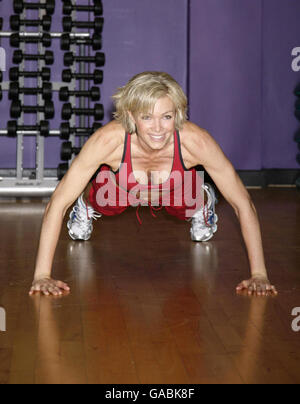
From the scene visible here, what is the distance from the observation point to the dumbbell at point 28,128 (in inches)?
182

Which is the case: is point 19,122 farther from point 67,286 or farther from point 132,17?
point 67,286

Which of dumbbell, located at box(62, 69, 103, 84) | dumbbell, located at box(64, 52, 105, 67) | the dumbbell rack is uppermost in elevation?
dumbbell, located at box(64, 52, 105, 67)

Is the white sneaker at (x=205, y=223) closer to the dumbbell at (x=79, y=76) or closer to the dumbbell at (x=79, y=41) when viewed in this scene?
the dumbbell at (x=79, y=76)

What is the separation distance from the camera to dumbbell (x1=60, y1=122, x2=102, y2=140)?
4.65 metres

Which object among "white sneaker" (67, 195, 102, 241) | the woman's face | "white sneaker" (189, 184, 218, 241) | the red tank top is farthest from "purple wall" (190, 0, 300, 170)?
the woman's face

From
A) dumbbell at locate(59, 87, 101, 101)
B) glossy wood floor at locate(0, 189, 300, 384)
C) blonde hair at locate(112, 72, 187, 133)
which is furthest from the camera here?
dumbbell at locate(59, 87, 101, 101)

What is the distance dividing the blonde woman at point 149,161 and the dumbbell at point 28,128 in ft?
7.31

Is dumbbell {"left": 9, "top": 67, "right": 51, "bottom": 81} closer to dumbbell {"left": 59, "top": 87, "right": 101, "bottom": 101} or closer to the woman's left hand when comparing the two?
dumbbell {"left": 59, "top": 87, "right": 101, "bottom": 101}

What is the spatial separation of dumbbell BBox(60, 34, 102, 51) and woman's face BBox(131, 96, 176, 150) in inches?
112

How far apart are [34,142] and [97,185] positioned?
2.77 m

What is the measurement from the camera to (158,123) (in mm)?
2021

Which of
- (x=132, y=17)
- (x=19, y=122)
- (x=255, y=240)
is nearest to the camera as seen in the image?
(x=255, y=240)

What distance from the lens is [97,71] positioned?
15.7ft
